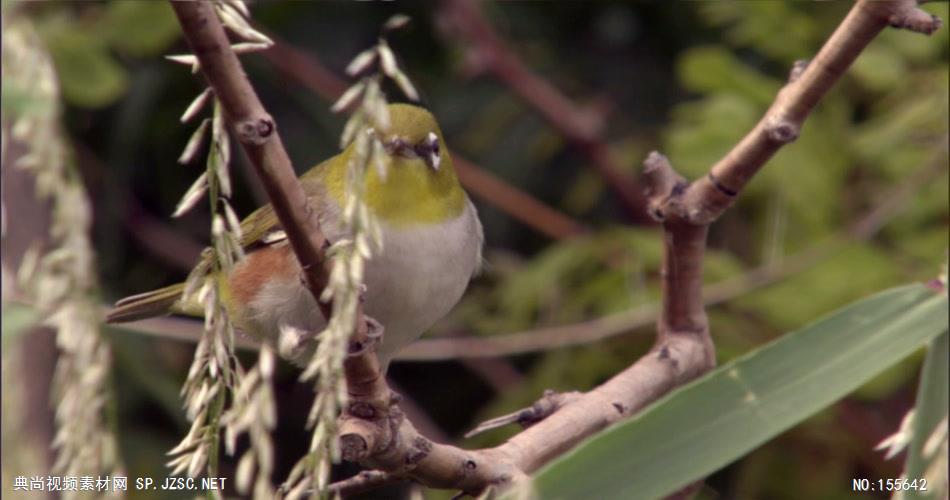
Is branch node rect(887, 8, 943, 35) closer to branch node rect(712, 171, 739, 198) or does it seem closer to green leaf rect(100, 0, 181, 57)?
branch node rect(712, 171, 739, 198)

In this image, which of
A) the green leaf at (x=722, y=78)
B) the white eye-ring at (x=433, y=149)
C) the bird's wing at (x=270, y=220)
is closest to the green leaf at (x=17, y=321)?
the bird's wing at (x=270, y=220)

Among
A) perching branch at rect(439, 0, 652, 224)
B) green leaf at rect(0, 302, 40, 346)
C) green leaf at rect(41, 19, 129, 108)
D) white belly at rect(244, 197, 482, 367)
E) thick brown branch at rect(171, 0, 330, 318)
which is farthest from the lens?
perching branch at rect(439, 0, 652, 224)

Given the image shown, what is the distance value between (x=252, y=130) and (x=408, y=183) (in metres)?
1.18

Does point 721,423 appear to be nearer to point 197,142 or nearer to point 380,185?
point 197,142

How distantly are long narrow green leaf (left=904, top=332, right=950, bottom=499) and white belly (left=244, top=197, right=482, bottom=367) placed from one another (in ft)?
3.05

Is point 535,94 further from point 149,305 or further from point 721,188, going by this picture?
point 721,188

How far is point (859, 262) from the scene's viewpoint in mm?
2998

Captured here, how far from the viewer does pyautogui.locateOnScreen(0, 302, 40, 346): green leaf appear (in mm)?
1167

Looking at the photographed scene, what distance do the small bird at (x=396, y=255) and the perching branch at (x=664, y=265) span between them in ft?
1.40

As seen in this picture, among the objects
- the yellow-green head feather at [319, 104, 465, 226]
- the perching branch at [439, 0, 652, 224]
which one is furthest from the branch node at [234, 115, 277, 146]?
the perching branch at [439, 0, 652, 224]

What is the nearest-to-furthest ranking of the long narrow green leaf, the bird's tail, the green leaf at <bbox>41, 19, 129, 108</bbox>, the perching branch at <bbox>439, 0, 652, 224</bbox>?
the long narrow green leaf
the bird's tail
the green leaf at <bbox>41, 19, 129, 108</bbox>
the perching branch at <bbox>439, 0, 652, 224</bbox>

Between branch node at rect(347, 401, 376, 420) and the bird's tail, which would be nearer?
branch node at rect(347, 401, 376, 420)

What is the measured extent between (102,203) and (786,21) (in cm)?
209

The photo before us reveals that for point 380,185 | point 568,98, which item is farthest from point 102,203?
point 380,185
